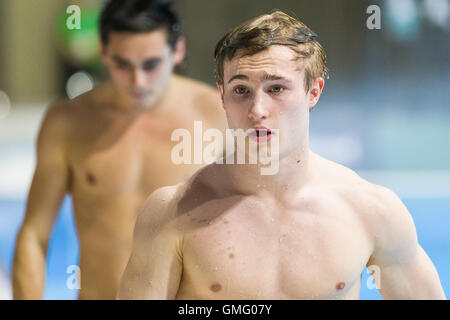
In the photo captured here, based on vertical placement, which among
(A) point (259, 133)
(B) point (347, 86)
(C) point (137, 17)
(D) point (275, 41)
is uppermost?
(B) point (347, 86)

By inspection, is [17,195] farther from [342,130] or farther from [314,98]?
[314,98]

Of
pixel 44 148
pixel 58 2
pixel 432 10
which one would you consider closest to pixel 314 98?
pixel 44 148

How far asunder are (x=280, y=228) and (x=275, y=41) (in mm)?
285

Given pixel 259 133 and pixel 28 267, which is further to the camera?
pixel 28 267

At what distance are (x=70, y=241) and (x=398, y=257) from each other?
1474mm

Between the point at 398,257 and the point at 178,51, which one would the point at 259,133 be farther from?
the point at 178,51

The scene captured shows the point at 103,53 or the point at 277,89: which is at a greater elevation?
the point at 103,53

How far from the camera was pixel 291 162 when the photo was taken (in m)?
1.20

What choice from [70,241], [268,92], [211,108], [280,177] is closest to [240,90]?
[268,92]

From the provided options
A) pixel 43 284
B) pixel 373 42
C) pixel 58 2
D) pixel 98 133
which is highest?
pixel 58 2

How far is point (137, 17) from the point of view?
1823 mm

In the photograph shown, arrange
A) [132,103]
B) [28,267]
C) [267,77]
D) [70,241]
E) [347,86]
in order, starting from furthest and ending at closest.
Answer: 1. [347,86]
2. [70,241]
3. [132,103]
4. [28,267]
5. [267,77]

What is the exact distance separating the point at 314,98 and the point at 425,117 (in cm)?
384

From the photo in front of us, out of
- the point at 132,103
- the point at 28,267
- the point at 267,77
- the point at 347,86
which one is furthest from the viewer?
the point at 347,86
